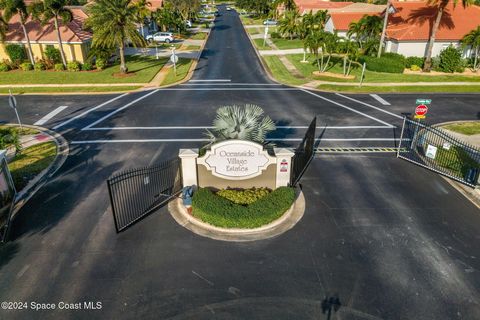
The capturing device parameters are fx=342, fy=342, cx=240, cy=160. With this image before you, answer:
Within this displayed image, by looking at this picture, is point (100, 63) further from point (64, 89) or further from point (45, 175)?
point (45, 175)

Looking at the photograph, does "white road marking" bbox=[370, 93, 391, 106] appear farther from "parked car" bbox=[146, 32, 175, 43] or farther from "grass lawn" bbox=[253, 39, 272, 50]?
"parked car" bbox=[146, 32, 175, 43]

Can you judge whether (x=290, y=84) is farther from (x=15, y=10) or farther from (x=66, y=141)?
(x=15, y=10)

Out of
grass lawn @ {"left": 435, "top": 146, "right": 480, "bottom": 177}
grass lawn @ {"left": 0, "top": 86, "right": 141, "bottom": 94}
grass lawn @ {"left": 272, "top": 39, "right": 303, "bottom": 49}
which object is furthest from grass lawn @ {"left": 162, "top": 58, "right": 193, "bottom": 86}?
grass lawn @ {"left": 435, "top": 146, "right": 480, "bottom": 177}

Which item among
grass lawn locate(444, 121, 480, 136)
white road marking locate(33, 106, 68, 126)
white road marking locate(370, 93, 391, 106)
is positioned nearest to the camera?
grass lawn locate(444, 121, 480, 136)

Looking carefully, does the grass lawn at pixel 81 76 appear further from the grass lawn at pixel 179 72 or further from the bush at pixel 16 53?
the bush at pixel 16 53

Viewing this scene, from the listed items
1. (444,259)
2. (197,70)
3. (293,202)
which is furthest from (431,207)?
(197,70)

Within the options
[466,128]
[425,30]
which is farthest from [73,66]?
[425,30]

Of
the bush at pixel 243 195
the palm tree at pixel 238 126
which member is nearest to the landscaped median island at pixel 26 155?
the palm tree at pixel 238 126
